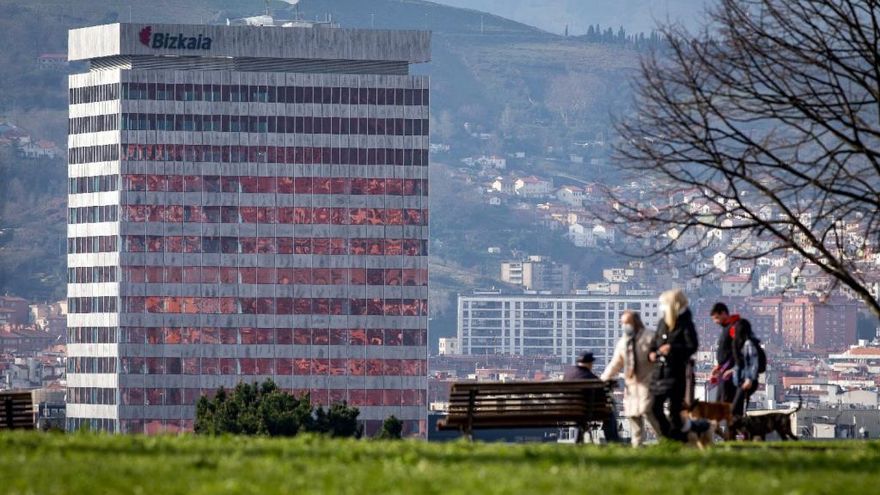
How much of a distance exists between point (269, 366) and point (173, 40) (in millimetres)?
29272

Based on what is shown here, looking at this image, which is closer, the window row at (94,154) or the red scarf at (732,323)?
the red scarf at (732,323)

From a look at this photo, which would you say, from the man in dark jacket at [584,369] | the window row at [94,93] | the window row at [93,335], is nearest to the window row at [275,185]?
the window row at [94,93]

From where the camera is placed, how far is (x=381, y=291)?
176 metres

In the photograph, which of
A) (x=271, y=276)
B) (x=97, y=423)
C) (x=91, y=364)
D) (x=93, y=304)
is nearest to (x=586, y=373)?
(x=271, y=276)

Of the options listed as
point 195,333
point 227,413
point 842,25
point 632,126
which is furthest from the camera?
point 195,333

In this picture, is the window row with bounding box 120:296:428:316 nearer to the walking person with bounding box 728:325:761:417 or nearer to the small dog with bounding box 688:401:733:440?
the walking person with bounding box 728:325:761:417

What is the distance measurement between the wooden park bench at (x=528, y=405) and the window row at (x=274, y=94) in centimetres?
13978

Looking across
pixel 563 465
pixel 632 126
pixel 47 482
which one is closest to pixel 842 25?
pixel 632 126

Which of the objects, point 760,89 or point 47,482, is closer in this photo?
point 47,482

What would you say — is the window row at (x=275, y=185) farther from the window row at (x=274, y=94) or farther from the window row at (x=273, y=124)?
the window row at (x=274, y=94)

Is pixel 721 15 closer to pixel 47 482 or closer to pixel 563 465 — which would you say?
pixel 563 465

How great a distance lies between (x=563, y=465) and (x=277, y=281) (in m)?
155

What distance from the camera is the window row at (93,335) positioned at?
17775cm

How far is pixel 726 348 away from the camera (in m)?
34.5
